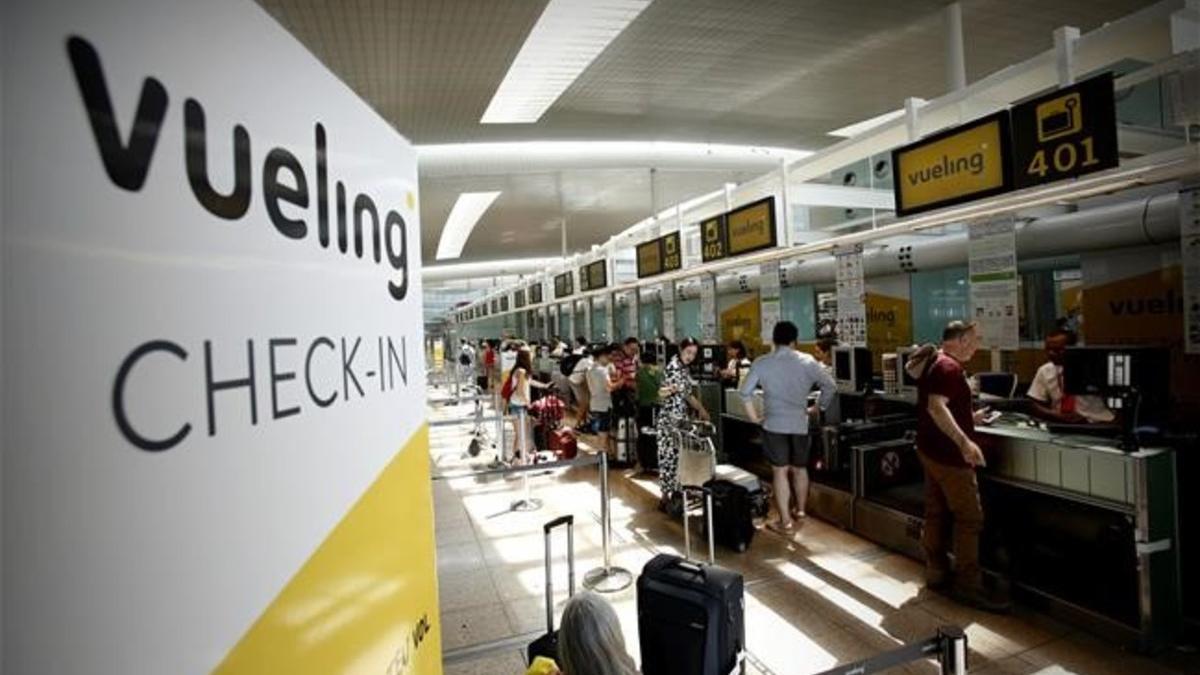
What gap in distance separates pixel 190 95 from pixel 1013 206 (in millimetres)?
4725

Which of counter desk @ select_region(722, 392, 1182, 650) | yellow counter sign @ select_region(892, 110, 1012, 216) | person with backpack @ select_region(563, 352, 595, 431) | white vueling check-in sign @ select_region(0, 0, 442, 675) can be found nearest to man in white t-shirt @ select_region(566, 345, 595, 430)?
person with backpack @ select_region(563, 352, 595, 431)

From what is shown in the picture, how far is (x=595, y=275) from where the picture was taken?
34.7 feet

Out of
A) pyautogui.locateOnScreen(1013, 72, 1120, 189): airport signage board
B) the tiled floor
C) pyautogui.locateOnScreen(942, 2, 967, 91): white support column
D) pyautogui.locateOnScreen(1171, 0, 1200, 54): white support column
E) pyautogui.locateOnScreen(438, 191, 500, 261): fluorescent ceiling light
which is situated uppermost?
pyautogui.locateOnScreen(438, 191, 500, 261): fluorescent ceiling light

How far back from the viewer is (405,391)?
1243 mm

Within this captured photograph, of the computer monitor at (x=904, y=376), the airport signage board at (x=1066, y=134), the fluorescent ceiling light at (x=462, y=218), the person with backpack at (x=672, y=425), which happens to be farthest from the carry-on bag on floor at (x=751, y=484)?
the fluorescent ceiling light at (x=462, y=218)

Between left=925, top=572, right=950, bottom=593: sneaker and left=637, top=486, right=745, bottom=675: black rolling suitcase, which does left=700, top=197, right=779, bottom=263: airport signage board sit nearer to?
left=925, top=572, right=950, bottom=593: sneaker

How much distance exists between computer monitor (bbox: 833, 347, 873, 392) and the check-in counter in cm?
186

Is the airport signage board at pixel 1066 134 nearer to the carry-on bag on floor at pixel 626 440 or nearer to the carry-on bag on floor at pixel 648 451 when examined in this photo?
the carry-on bag on floor at pixel 648 451

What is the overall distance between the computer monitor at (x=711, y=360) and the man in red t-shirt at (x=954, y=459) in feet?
17.2

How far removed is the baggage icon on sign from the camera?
10.4 ft

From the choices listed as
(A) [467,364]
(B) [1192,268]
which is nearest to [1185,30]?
(B) [1192,268]

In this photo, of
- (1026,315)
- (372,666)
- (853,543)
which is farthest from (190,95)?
(1026,315)

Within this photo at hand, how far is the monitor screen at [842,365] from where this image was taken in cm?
637

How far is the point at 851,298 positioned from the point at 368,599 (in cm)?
594
